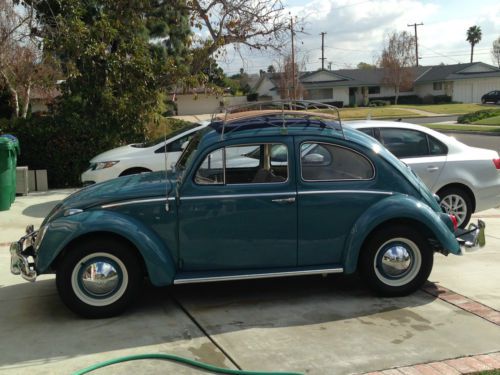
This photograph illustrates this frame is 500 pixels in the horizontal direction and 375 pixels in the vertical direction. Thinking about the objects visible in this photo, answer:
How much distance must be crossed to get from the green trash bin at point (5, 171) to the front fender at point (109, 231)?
5663 mm

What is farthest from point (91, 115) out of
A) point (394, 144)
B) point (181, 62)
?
point (394, 144)

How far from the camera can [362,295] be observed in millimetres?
5492

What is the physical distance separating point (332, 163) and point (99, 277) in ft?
7.96

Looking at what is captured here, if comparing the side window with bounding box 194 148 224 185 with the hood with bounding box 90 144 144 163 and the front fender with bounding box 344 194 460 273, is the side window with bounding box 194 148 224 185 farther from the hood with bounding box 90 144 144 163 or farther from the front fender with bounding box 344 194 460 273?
the hood with bounding box 90 144 144 163

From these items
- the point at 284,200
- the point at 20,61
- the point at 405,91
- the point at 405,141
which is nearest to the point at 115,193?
the point at 284,200

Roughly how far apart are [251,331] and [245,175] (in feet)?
4.83

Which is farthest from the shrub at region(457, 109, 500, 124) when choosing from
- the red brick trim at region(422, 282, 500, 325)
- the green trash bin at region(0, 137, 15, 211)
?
the red brick trim at region(422, 282, 500, 325)

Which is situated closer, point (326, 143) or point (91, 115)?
point (326, 143)

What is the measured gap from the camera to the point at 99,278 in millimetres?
4867

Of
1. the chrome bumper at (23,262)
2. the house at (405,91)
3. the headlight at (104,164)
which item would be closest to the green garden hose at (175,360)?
the chrome bumper at (23,262)

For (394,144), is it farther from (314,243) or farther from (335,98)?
(335,98)

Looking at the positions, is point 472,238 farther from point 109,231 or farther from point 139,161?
point 139,161

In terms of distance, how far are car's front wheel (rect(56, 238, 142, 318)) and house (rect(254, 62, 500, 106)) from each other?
2277 inches

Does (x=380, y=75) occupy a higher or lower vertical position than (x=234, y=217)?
higher
